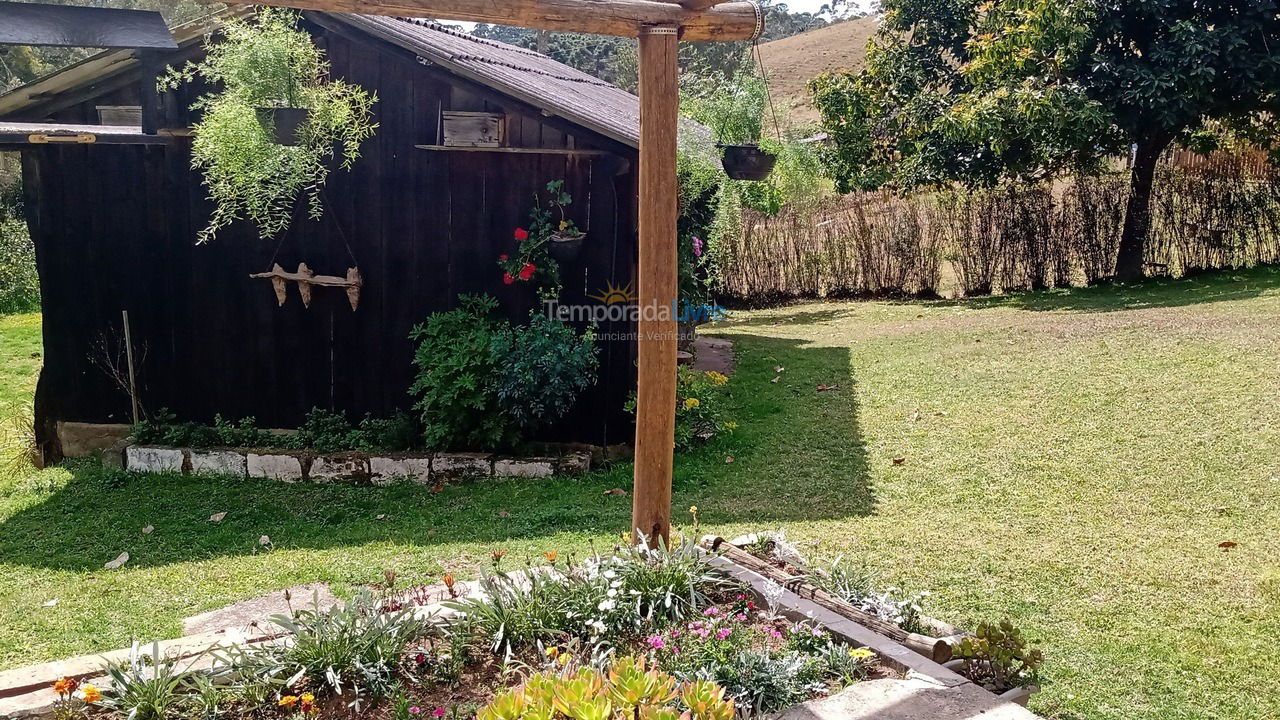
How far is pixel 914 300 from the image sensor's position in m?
14.9

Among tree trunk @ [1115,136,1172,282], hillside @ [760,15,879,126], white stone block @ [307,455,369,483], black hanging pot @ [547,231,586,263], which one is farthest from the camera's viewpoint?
hillside @ [760,15,879,126]

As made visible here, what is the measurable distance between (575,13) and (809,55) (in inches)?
2076

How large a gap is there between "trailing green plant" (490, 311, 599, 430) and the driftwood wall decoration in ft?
4.64

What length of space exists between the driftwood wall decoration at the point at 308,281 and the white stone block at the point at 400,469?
1.42m

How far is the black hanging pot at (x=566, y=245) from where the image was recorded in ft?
24.0

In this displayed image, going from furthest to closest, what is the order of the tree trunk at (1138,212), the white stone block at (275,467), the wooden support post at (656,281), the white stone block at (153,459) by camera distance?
1. the tree trunk at (1138,212)
2. the white stone block at (153,459)
3. the white stone block at (275,467)
4. the wooden support post at (656,281)

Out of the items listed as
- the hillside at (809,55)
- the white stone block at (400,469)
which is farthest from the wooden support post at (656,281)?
the hillside at (809,55)

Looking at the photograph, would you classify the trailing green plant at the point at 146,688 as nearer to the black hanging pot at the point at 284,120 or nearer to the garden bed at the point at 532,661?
the garden bed at the point at 532,661

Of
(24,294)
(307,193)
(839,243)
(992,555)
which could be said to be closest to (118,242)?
(307,193)

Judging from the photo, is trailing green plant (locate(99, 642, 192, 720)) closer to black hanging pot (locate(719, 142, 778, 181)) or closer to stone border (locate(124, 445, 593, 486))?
stone border (locate(124, 445, 593, 486))

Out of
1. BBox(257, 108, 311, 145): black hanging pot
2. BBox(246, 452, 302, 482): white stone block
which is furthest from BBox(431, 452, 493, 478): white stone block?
BBox(257, 108, 311, 145): black hanging pot

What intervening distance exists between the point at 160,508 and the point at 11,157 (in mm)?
15644

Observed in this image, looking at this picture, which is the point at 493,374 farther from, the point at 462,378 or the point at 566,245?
the point at 566,245

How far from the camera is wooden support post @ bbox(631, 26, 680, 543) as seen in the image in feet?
13.6
